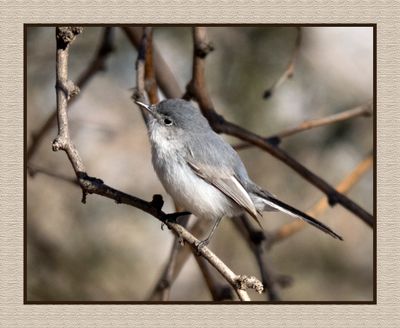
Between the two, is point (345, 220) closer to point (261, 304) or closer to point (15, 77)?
point (261, 304)

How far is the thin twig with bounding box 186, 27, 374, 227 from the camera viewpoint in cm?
234

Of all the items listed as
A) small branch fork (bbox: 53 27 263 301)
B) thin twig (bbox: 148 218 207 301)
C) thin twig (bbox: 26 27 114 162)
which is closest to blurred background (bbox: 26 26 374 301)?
thin twig (bbox: 26 27 114 162)

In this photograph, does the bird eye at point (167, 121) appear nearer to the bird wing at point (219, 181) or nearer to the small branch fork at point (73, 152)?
the bird wing at point (219, 181)

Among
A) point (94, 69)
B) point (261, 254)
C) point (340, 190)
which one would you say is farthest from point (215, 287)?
point (94, 69)

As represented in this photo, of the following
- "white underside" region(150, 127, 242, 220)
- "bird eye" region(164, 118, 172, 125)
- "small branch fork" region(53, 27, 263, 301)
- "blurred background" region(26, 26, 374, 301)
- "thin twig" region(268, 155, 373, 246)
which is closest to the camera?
"small branch fork" region(53, 27, 263, 301)

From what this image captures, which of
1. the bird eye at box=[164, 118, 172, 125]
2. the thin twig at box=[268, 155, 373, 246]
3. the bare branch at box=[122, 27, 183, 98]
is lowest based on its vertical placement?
the thin twig at box=[268, 155, 373, 246]

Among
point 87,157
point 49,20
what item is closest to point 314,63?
point 87,157

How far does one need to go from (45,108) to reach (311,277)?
1.60 metres

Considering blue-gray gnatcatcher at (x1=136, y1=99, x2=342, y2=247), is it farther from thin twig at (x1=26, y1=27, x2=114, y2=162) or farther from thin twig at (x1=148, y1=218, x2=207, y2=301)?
thin twig at (x1=26, y1=27, x2=114, y2=162)

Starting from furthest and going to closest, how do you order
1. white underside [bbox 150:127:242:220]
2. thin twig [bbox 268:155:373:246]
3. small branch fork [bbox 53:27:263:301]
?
thin twig [bbox 268:155:373:246] < white underside [bbox 150:127:242:220] < small branch fork [bbox 53:27:263:301]

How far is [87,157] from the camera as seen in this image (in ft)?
11.3

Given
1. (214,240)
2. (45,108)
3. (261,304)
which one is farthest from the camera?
(214,240)

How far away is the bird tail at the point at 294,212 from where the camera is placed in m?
2.42

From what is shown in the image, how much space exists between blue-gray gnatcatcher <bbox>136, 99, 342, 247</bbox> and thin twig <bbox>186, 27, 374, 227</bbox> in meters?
0.08
